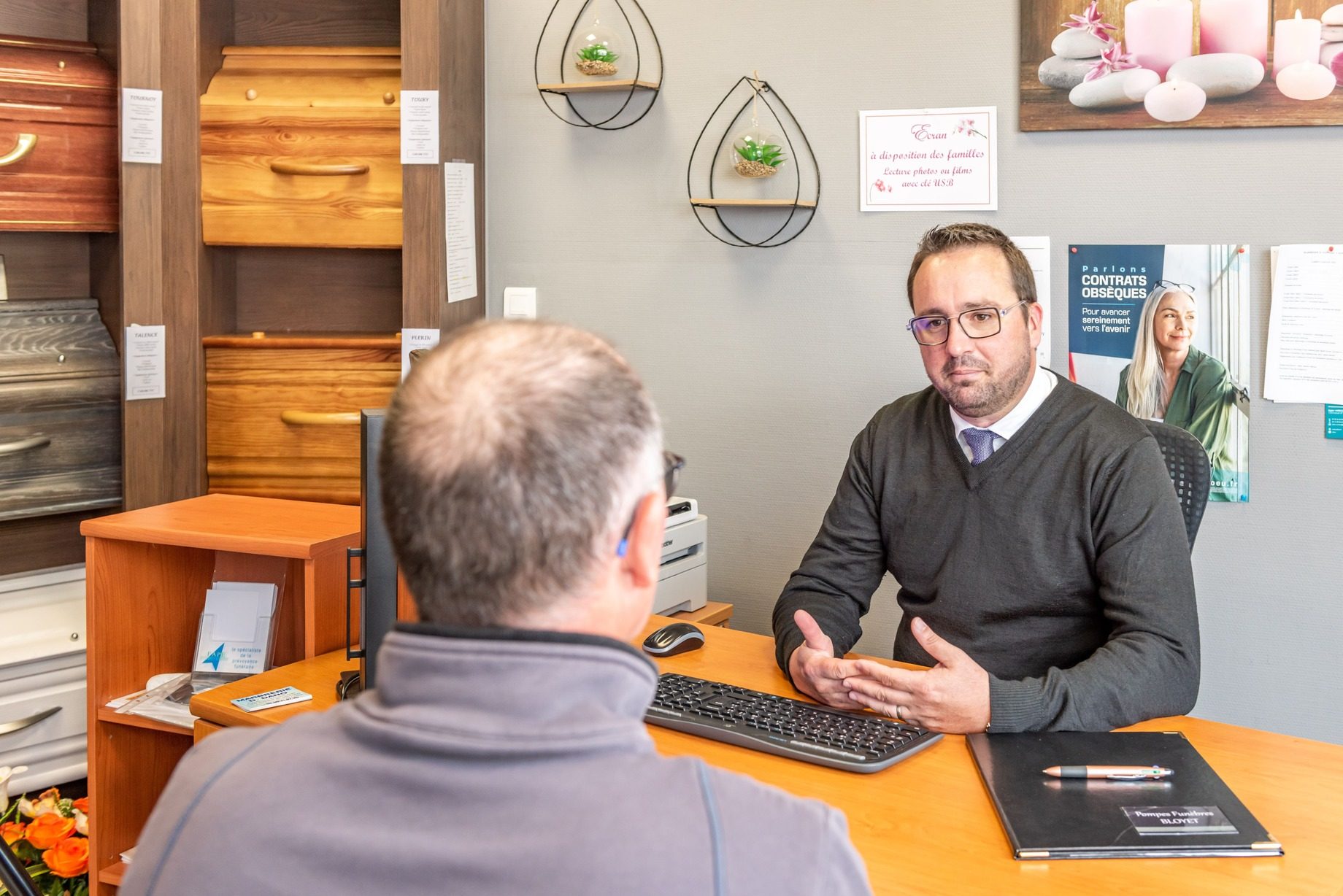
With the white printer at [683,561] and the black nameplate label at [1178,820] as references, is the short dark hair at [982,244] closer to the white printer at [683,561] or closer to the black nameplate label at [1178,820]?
the white printer at [683,561]

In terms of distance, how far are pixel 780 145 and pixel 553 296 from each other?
753 mm

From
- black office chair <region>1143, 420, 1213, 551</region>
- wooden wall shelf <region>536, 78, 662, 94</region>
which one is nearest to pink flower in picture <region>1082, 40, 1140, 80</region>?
black office chair <region>1143, 420, 1213, 551</region>

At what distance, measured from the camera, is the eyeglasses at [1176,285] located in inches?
100

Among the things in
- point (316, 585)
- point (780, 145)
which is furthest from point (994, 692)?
point (780, 145)

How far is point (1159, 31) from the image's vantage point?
2529 mm

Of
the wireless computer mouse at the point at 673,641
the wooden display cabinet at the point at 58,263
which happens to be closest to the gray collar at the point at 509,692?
the wireless computer mouse at the point at 673,641

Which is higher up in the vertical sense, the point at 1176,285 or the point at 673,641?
the point at 1176,285

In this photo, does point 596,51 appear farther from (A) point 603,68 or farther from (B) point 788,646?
(B) point 788,646

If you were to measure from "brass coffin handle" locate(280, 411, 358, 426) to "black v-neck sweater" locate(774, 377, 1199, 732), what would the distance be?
4.48ft

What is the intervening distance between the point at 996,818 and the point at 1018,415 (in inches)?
35.7

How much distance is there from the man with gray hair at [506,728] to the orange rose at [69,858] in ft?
6.19

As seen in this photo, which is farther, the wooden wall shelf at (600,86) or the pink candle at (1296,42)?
the wooden wall shelf at (600,86)

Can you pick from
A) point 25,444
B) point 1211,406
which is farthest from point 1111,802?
point 25,444

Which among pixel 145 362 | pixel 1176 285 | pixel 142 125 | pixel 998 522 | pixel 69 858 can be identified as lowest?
pixel 69 858
